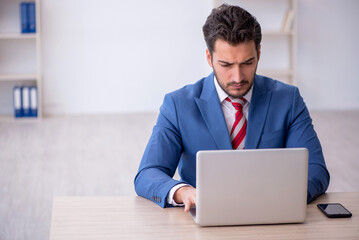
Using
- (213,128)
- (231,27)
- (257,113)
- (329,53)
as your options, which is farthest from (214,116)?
(329,53)

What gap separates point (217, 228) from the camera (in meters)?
1.62

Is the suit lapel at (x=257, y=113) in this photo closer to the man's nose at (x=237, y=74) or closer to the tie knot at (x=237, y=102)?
the tie knot at (x=237, y=102)

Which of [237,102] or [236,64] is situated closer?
[236,64]

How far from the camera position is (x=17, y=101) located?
19.8ft

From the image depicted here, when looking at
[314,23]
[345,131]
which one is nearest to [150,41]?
[314,23]

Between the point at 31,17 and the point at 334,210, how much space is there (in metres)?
4.86

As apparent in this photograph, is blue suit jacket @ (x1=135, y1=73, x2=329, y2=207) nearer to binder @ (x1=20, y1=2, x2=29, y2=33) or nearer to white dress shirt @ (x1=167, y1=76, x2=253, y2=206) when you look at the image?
white dress shirt @ (x1=167, y1=76, x2=253, y2=206)

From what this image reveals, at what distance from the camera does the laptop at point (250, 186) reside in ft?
5.02

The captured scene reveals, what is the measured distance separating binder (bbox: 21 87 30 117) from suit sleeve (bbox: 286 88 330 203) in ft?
14.3

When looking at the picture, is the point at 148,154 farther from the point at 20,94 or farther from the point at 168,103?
the point at 20,94

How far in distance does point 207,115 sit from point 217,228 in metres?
0.59

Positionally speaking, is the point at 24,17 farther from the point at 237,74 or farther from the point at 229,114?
the point at 237,74

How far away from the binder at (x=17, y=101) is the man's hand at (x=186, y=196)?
179 inches

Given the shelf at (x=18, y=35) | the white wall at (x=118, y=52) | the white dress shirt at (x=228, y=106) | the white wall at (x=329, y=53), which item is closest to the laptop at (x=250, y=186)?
the white dress shirt at (x=228, y=106)
